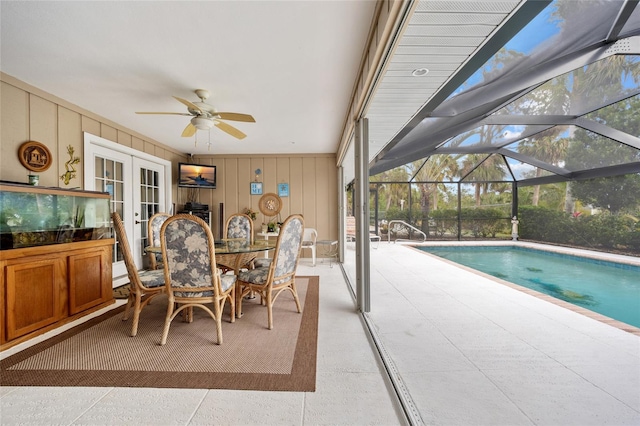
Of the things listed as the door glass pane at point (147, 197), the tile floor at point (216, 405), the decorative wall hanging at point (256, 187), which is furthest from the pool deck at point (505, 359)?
the door glass pane at point (147, 197)

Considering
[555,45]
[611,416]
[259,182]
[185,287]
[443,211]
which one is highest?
[555,45]

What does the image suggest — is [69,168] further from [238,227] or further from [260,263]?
[260,263]

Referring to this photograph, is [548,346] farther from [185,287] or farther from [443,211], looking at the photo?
[443,211]

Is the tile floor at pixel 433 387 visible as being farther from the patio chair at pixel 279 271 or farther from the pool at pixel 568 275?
the pool at pixel 568 275

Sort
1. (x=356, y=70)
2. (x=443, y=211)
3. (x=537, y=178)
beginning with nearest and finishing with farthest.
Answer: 1. (x=356, y=70)
2. (x=537, y=178)
3. (x=443, y=211)

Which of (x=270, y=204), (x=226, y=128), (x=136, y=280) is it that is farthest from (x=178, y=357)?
(x=270, y=204)

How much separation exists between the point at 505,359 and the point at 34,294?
3.93m

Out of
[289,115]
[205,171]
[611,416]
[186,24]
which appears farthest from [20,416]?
[205,171]

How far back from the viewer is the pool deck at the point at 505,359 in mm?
1375

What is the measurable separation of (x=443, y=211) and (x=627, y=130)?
470 centimetres

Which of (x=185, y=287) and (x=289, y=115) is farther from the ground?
(x=289, y=115)

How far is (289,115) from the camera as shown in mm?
3678

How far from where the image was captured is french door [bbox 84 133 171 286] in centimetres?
374

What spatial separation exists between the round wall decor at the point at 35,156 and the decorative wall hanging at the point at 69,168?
0.18m
